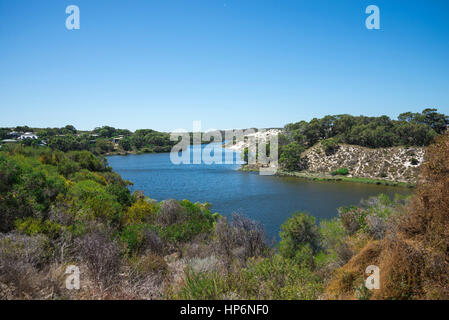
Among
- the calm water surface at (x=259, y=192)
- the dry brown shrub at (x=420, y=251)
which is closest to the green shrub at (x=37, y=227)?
the dry brown shrub at (x=420, y=251)

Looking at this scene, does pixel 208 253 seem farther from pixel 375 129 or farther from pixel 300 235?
pixel 375 129

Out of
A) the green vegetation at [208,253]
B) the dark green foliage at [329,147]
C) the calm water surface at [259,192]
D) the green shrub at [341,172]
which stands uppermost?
the dark green foliage at [329,147]

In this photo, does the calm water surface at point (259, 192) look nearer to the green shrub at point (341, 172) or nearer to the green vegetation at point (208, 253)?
the green shrub at point (341, 172)

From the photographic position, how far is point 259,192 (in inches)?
1636

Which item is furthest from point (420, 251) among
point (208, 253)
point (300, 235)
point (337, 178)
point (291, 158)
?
point (291, 158)

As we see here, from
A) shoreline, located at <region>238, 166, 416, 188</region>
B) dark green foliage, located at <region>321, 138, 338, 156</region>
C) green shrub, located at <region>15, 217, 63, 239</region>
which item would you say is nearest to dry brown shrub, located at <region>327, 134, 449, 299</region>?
green shrub, located at <region>15, 217, 63, 239</region>

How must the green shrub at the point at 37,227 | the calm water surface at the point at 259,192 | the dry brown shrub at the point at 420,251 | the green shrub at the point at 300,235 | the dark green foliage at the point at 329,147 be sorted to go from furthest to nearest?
the dark green foliage at the point at 329,147 < the calm water surface at the point at 259,192 < the green shrub at the point at 300,235 < the green shrub at the point at 37,227 < the dry brown shrub at the point at 420,251

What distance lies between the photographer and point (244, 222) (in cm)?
1303

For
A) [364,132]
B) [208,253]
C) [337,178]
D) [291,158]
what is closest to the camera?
[208,253]

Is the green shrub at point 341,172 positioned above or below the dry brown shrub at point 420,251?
below

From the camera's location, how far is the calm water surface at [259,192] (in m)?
31.4

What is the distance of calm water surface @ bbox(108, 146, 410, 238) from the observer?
1235 inches
